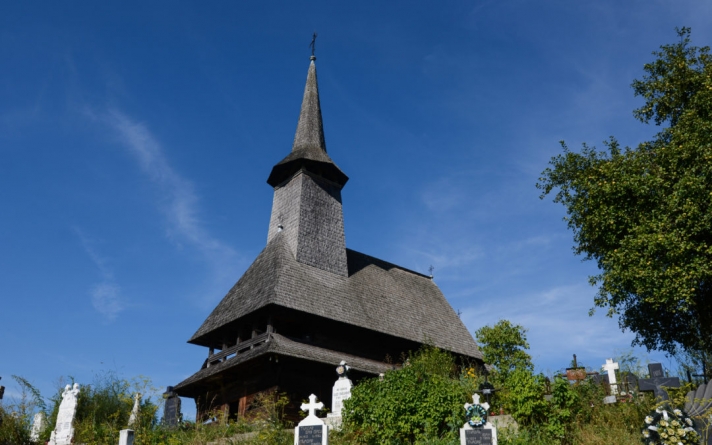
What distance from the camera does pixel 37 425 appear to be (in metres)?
17.2

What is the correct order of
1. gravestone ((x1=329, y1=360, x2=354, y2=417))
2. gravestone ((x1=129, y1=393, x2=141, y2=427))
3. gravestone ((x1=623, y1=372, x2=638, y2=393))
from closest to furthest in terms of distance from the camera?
gravestone ((x1=329, y1=360, x2=354, y2=417))
gravestone ((x1=623, y1=372, x2=638, y2=393))
gravestone ((x1=129, y1=393, x2=141, y2=427))

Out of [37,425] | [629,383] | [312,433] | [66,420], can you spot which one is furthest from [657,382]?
[37,425]

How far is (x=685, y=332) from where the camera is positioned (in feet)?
64.5

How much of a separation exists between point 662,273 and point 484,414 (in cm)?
816

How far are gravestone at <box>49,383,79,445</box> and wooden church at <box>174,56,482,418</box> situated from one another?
4.28 meters

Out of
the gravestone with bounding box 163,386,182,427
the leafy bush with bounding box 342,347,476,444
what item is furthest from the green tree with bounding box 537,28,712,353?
the gravestone with bounding box 163,386,182,427

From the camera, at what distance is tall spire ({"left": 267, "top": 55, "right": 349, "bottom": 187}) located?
2652cm

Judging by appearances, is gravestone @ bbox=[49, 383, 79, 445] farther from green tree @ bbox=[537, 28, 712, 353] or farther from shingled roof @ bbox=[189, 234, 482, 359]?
green tree @ bbox=[537, 28, 712, 353]

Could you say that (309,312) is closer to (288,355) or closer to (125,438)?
(288,355)

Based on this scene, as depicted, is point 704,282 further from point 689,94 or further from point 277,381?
point 277,381

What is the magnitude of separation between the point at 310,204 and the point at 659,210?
1341 centimetres

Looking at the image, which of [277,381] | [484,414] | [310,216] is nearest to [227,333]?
[277,381]

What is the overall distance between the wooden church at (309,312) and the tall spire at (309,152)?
52 mm

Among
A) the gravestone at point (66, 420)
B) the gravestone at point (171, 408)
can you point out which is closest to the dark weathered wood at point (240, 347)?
the gravestone at point (171, 408)
